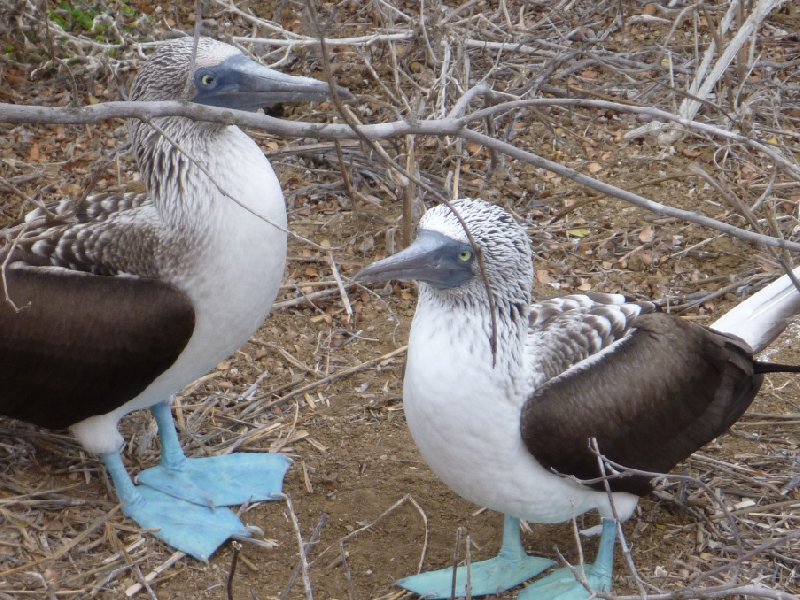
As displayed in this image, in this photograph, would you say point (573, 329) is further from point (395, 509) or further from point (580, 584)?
point (395, 509)

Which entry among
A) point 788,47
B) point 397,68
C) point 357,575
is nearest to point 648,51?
point 788,47

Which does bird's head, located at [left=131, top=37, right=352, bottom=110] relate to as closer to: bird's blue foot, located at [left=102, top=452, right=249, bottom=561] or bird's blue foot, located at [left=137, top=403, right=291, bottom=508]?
bird's blue foot, located at [left=137, top=403, right=291, bottom=508]

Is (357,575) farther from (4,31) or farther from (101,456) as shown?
(4,31)

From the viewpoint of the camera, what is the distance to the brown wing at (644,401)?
10.6 ft

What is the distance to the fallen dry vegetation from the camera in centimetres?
362

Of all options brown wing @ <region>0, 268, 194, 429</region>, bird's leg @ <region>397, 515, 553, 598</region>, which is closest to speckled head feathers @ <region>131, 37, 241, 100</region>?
brown wing @ <region>0, 268, 194, 429</region>

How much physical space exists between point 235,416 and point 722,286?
2169 mm

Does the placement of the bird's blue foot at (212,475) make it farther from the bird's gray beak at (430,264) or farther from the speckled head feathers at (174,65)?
the bird's gray beak at (430,264)

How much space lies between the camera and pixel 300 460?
4199 millimetres

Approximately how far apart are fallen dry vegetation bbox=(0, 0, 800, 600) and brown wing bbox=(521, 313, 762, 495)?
12.8 inches

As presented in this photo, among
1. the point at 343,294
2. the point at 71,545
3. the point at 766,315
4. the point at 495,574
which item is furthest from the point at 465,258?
the point at 343,294

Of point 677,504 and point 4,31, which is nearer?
point 677,504

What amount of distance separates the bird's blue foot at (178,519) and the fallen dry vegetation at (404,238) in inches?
2.1

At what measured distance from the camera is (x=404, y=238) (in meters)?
3.84
